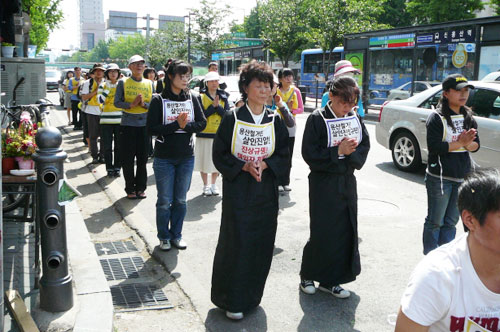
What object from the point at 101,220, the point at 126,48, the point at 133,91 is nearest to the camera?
the point at 101,220

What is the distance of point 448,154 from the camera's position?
467 cm

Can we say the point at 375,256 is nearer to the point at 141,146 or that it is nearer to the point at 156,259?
the point at 156,259

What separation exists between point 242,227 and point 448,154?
1956 millimetres

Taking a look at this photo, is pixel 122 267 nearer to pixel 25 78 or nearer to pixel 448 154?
pixel 448 154

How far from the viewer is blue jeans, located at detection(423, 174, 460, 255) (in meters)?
4.68

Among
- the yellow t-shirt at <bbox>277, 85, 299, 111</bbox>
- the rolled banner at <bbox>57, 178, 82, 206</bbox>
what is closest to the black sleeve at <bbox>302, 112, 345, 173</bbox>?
the rolled banner at <bbox>57, 178, 82, 206</bbox>

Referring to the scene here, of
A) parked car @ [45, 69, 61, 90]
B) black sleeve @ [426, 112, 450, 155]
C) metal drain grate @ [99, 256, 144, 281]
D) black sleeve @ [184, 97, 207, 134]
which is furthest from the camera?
parked car @ [45, 69, 61, 90]

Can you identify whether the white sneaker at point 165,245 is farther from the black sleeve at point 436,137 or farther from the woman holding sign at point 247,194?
the black sleeve at point 436,137

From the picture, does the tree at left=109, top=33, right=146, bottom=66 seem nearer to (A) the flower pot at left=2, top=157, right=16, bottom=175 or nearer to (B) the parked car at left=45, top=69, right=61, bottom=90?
(B) the parked car at left=45, top=69, right=61, bottom=90

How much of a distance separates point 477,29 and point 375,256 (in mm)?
15770

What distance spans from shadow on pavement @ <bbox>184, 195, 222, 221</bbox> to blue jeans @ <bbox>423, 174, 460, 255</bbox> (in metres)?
2.92

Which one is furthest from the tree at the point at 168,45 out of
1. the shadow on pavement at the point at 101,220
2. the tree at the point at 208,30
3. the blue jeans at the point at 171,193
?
the blue jeans at the point at 171,193

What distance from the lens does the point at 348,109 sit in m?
4.25

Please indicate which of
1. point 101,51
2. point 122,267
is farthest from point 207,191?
point 101,51
